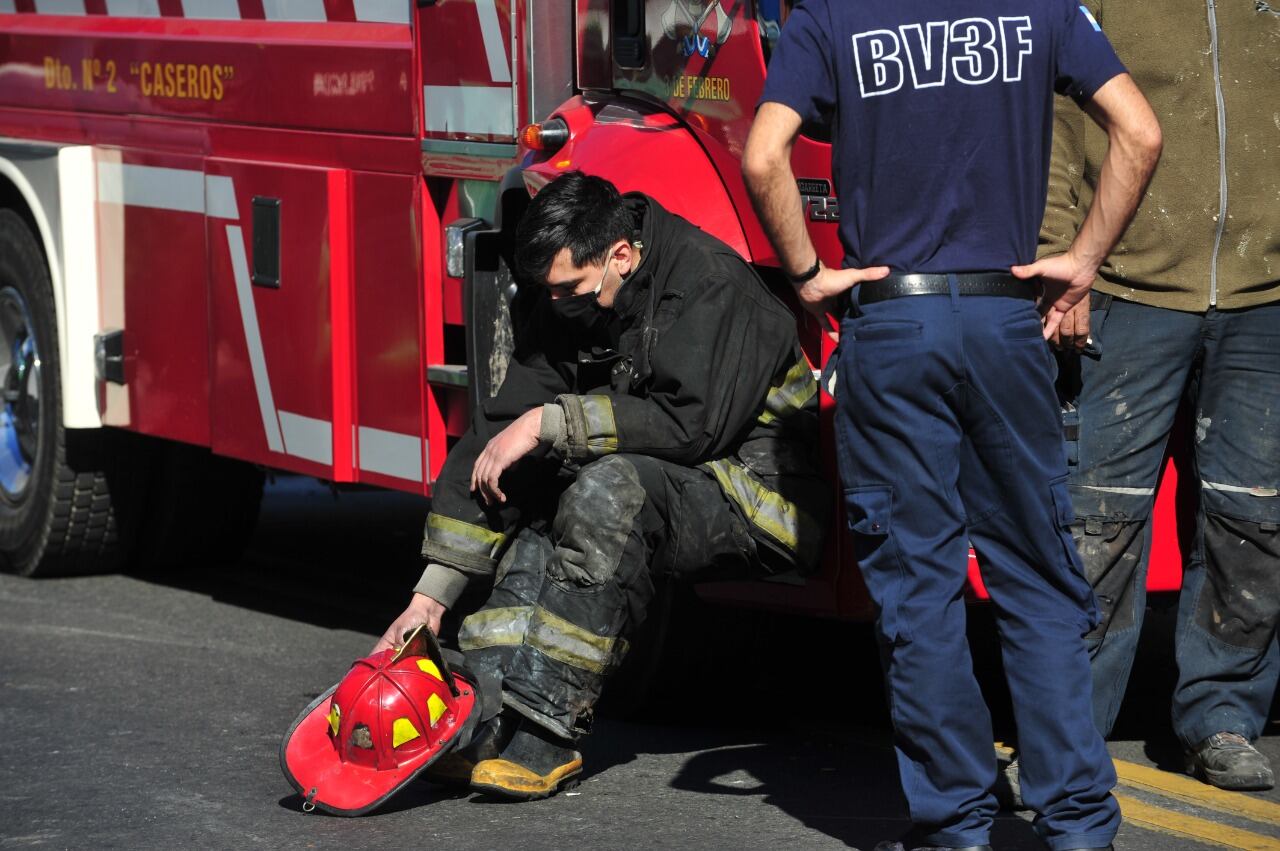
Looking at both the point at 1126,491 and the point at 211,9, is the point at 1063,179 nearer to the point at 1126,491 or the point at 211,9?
the point at 1126,491

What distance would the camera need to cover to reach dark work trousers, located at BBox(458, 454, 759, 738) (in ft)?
14.4

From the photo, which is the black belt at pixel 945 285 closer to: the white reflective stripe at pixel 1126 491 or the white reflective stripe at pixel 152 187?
the white reflective stripe at pixel 1126 491

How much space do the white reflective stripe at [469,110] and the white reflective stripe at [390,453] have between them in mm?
793

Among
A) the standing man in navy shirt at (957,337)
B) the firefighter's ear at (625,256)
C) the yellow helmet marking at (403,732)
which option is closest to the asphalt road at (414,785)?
the yellow helmet marking at (403,732)

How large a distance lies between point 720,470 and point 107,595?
3184 mm

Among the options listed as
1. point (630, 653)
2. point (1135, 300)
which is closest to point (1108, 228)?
point (1135, 300)

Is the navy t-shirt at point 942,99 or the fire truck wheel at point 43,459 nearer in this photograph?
the navy t-shirt at point 942,99

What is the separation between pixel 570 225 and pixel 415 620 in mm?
870

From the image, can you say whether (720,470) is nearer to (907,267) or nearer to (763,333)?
(763,333)

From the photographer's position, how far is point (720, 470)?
4629 millimetres

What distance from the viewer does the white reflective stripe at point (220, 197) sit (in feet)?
20.4

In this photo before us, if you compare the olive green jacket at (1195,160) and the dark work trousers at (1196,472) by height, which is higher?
the olive green jacket at (1195,160)

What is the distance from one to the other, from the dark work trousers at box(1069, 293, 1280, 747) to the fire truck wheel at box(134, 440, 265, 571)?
144 inches

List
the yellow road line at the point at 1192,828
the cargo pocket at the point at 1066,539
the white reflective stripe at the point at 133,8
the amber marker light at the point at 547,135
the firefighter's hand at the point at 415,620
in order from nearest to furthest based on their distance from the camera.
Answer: the cargo pocket at the point at 1066,539
the yellow road line at the point at 1192,828
the firefighter's hand at the point at 415,620
the amber marker light at the point at 547,135
the white reflective stripe at the point at 133,8
